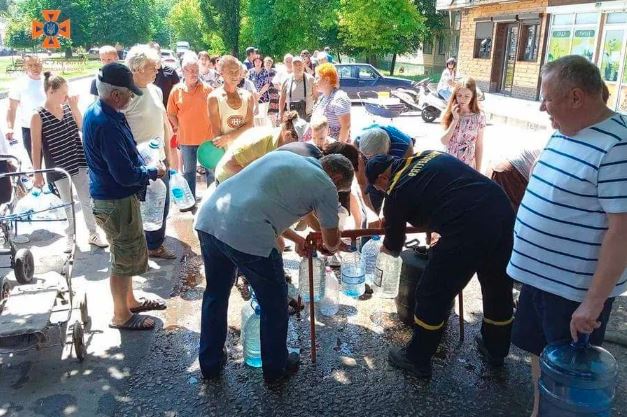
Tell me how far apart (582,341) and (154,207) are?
156 inches

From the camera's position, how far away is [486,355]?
379 cm

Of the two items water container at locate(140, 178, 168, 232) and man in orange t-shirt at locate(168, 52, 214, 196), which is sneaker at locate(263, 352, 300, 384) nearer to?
water container at locate(140, 178, 168, 232)

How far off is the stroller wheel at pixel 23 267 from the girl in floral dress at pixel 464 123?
3.88m

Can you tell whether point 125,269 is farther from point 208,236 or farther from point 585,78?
point 585,78

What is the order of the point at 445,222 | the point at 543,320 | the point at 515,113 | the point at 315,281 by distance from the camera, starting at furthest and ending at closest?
the point at 515,113 → the point at 315,281 → the point at 445,222 → the point at 543,320

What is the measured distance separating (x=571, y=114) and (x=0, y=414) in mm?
3449

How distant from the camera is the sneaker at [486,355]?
3.71m

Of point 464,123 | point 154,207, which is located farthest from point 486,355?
point 154,207

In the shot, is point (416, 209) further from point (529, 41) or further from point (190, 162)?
point (529, 41)

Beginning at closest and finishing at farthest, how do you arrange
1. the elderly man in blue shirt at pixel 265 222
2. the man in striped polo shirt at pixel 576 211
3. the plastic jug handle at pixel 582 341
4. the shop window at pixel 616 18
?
the man in striped polo shirt at pixel 576 211, the plastic jug handle at pixel 582 341, the elderly man in blue shirt at pixel 265 222, the shop window at pixel 616 18

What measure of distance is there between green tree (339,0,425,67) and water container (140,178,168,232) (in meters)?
28.3

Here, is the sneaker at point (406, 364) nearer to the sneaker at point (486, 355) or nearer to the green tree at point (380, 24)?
the sneaker at point (486, 355)

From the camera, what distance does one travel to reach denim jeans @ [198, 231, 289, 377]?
10.2 feet

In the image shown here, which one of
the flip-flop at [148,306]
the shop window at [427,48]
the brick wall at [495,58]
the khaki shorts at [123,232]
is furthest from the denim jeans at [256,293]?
the shop window at [427,48]
